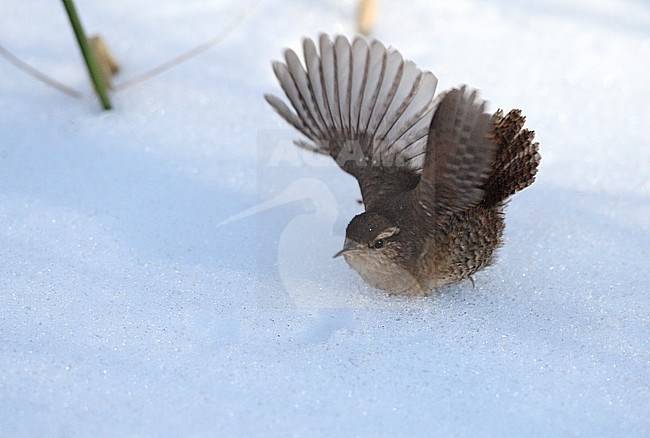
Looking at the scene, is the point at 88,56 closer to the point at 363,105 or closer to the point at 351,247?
the point at 363,105

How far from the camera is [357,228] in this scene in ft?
6.55

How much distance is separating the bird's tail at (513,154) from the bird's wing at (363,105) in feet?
0.88

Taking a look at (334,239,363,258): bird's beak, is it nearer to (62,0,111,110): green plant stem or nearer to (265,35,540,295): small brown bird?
(265,35,540,295): small brown bird

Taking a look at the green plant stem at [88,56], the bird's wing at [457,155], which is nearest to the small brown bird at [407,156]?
the bird's wing at [457,155]

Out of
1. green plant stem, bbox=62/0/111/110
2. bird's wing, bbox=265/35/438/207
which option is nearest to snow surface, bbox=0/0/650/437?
green plant stem, bbox=62/0/111/110

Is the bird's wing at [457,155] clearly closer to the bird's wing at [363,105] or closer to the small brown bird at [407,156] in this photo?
the small brown bird at [407,156]

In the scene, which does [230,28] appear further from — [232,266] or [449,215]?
[449,215]

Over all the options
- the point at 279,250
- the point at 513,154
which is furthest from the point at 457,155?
the point at 279,250

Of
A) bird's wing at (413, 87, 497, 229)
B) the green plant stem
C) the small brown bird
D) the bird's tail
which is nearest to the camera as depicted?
bird's wing at (413, 87, 497, 229)

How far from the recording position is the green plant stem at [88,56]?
2480mm

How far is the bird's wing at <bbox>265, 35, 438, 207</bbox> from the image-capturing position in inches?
83.4

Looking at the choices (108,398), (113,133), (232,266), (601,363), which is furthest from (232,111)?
(601,363)

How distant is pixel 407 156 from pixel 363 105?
22cm

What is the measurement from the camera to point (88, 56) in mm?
2586
